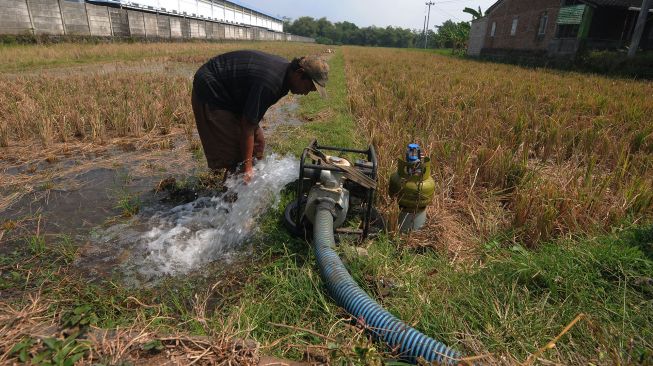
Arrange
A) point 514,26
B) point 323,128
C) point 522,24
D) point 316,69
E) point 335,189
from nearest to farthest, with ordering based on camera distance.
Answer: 1. point 335,189
2. point 316,69
3. point 323,128
4. point 522,24
5. point 514,26

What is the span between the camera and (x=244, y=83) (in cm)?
287

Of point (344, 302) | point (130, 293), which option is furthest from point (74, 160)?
point (344, 302)

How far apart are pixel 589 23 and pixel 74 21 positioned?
30.5 metres

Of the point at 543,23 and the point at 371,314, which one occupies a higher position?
the point at 543,23

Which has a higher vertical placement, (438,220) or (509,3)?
(509,3)

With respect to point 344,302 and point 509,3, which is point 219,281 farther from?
point 509,3

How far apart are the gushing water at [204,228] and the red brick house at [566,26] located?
21651 mm

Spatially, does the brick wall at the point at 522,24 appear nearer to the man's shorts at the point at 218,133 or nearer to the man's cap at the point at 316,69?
the man's cap at the point at 316,69

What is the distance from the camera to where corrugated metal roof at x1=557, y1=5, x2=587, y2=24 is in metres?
19.5

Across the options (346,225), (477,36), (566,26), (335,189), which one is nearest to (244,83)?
(335,189)

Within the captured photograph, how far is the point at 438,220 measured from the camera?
2857 mm

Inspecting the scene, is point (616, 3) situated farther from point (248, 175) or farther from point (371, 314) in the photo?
point (371, 314)

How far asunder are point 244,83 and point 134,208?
1.50 metres

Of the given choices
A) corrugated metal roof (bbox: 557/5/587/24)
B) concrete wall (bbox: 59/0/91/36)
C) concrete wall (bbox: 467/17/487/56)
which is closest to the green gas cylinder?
corrugated metal roof (bbox: 557/5/587/24)
